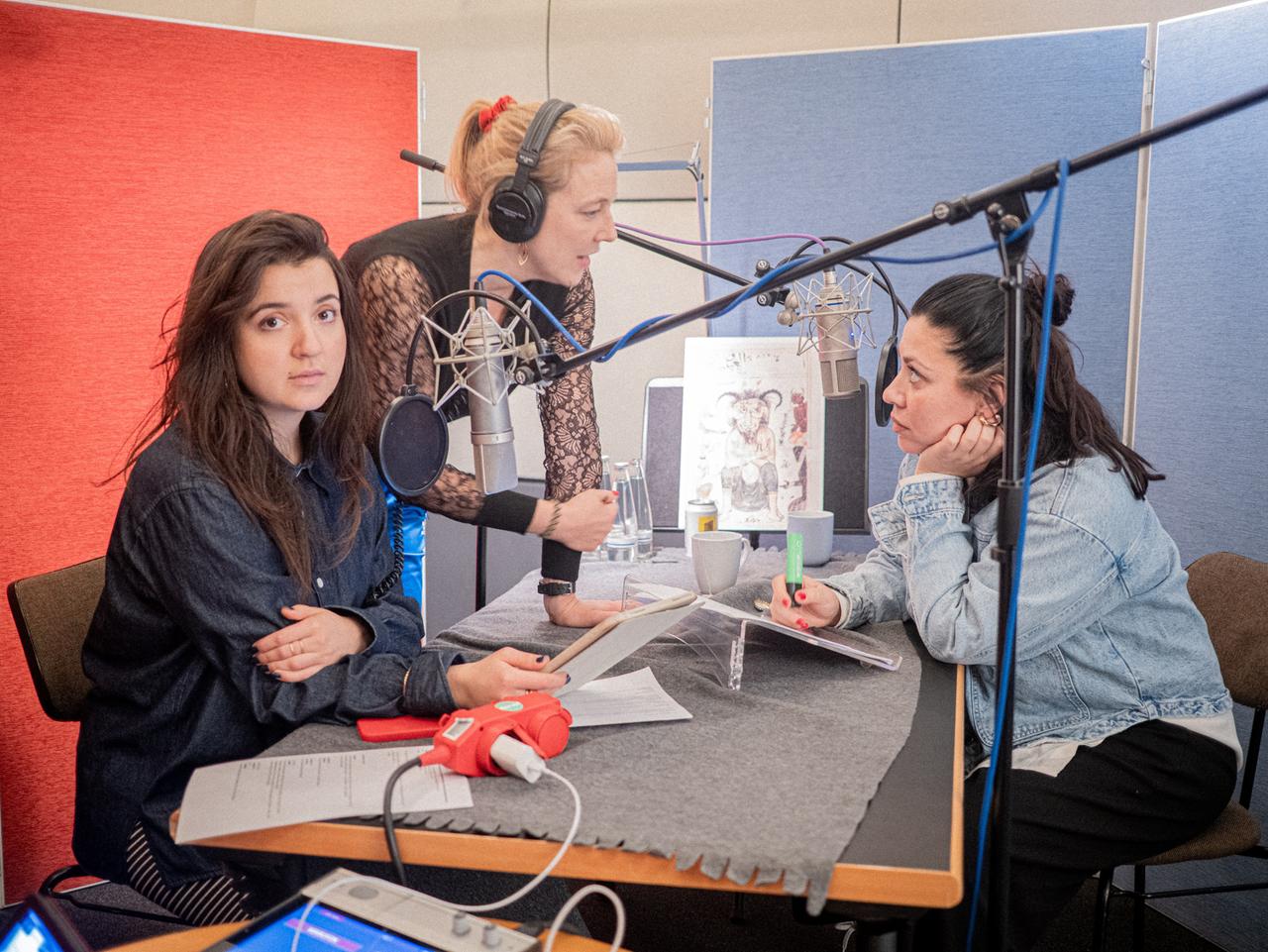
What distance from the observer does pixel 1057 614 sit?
1.44 metres

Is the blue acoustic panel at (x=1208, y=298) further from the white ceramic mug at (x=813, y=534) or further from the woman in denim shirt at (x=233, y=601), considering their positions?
the woman in denim shirt at (x=233, y=601)

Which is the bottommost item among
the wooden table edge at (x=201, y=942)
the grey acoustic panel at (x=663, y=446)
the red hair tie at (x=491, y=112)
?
the wooden table edge at (x=201, y=942)

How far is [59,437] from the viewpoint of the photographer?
2.30 meters

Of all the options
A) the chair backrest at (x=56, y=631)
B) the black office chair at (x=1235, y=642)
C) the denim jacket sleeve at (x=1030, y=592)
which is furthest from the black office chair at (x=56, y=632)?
the black office chair at (x=1235, y=642)

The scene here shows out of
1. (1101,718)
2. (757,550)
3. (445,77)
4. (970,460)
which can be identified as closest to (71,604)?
(757,550)

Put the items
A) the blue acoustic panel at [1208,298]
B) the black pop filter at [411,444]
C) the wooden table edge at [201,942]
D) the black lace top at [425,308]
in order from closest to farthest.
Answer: the wooden table edge at [201,942], the black pop filter at [411,444], the black lace top at [425,308], the blue acoustic panel at [1208,298]

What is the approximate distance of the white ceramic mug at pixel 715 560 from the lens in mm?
1803

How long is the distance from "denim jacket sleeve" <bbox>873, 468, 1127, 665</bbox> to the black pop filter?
2.30 ft

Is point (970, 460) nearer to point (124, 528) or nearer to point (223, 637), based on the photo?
point (223, 637)

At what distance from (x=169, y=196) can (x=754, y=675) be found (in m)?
1.76

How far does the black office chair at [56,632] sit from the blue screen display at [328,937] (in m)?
1.08

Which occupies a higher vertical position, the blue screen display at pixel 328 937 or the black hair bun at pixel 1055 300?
the black hair bun at pixel 1055 300

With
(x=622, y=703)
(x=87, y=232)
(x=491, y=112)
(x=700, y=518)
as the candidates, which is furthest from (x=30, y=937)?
(x=87, y=232)

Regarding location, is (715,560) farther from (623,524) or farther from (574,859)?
(574,859)
